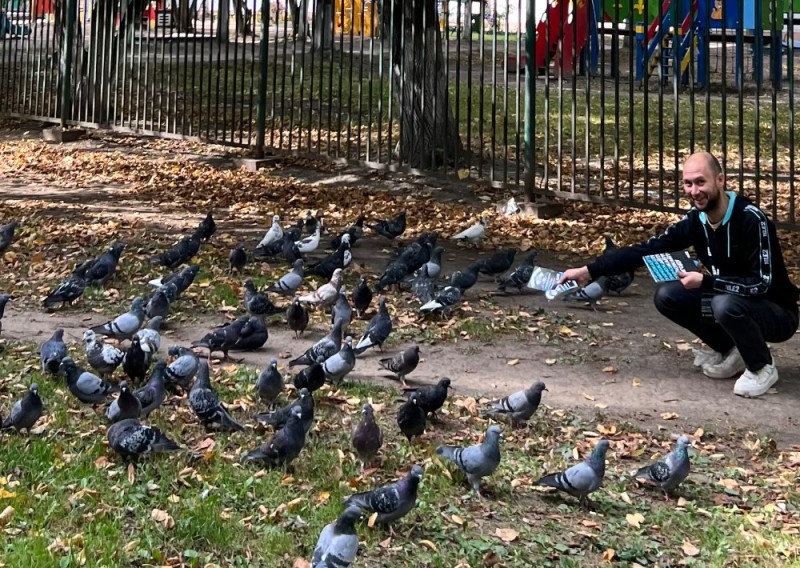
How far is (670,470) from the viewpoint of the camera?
19.0 ft

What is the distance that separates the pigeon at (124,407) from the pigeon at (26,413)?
1.30ft

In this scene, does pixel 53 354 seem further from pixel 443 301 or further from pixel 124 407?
pixel 443 301

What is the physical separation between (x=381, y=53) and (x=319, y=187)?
6.63 ft

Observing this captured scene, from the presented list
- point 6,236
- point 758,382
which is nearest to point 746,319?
point 758,382

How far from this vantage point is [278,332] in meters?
9.00

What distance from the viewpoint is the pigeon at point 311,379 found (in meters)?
7.09

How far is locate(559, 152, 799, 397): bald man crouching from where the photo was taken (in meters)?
7.12

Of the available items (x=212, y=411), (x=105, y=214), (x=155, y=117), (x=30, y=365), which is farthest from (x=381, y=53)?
(x=212, y=411)

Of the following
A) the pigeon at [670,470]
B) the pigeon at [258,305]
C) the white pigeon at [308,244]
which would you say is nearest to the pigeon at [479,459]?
Result: the pigeon at [670,470]

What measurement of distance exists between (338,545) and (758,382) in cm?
375

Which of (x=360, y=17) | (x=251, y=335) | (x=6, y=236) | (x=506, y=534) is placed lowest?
(x=506, y=534)

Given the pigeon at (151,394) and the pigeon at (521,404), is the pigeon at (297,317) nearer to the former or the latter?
the pigeon at (151,394)

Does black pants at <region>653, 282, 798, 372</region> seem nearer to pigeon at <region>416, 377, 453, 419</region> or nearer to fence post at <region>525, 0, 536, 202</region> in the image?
pigeon at <region>416, 377, 453, 419</region>

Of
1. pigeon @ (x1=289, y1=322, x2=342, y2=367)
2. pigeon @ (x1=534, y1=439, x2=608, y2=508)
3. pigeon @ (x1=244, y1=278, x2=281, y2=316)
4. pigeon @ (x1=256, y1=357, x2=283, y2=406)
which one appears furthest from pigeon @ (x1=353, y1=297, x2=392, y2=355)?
pigeon @ (x1=534, y1=439, x2=608, y2=508)
